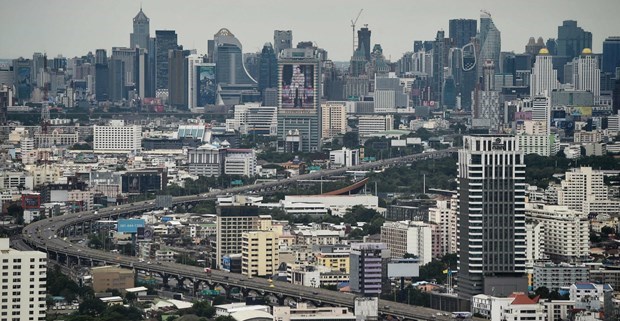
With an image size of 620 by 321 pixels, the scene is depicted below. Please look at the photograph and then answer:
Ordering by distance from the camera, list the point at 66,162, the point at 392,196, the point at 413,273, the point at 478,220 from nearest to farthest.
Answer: the point at 478,220
the point at 413,273
the point at 392,196
the point at 66,162

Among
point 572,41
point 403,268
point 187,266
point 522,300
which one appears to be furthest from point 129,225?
point 572,41

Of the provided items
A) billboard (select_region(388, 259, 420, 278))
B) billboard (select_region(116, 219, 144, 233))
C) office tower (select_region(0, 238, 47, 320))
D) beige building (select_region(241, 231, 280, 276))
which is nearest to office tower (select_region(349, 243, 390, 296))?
billboard (select_region(388, 259, 420, 278))

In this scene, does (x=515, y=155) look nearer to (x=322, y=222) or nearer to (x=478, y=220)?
(x=478, y=220)

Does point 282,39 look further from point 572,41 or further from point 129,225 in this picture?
point 129,225

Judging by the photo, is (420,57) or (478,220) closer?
(478,220)

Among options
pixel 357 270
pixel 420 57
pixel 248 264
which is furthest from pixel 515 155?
pixel 420 57

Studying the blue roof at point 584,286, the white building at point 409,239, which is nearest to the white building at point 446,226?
the white building at point 409,239
